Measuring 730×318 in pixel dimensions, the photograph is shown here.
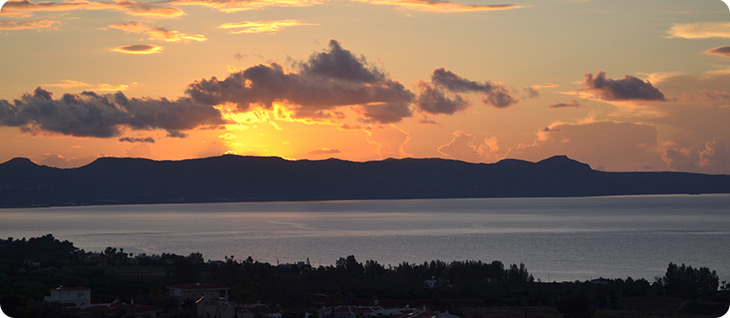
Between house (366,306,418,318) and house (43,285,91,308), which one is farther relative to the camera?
house (43,285,91,308)

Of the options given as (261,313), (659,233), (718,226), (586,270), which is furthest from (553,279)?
(718,226)

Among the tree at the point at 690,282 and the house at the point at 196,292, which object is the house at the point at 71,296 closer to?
the house at the point at 196,292

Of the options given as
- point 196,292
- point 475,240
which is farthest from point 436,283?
point 475,240

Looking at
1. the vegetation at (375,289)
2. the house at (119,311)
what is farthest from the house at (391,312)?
the house at (119,311)

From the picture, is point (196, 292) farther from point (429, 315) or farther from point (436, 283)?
point (436, 283)

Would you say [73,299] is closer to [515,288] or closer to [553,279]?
[515,288]

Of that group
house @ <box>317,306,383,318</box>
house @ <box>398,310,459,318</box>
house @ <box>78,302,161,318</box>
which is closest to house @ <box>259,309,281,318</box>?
house @ <box>317,306,383,318</box>

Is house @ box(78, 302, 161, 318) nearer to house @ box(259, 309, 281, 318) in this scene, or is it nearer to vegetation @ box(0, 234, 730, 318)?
vegetation @ box(0, 234, 730, 318)
